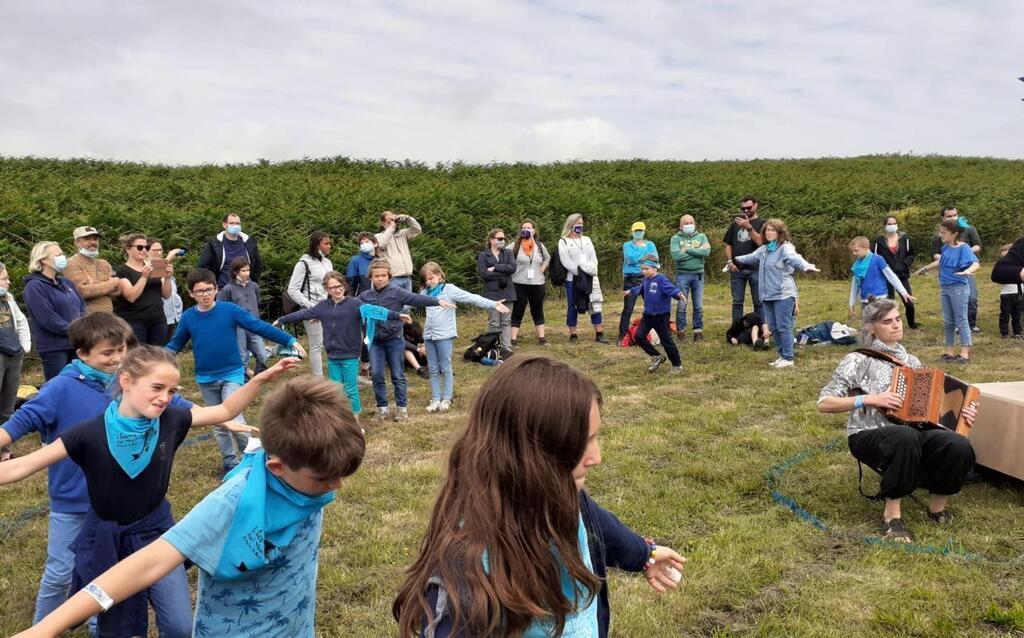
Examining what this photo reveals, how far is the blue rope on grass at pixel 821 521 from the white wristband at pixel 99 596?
15.2 ft

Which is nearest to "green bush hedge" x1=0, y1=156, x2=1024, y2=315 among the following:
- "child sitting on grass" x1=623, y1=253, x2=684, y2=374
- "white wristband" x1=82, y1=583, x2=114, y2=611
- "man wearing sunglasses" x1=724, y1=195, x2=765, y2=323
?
"child sitting on grass" x1=623, y1=253, x2=684, y2=374

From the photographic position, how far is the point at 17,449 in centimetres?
811

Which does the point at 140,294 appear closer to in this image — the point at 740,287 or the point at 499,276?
the point at 499,276

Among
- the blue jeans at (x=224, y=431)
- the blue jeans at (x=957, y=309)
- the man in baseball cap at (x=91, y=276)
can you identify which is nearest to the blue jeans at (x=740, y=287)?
the blue jeans at (x=957, y=309)

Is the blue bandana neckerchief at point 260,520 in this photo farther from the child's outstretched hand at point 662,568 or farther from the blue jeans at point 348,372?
the blue jeans at point 348,372

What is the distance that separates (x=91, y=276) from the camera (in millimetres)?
8719

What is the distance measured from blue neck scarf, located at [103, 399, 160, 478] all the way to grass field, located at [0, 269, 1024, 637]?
126cm

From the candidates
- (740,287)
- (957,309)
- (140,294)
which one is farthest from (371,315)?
(957,309)

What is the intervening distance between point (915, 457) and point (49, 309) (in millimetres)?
7215

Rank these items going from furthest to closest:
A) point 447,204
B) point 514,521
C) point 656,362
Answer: point 447,204 < point 656,362 < point 514,521

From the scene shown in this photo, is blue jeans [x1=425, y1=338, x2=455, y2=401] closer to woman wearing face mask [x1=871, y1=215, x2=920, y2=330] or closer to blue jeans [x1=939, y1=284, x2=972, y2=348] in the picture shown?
blue jeans [x1=939, y1=284, x2=972, y2=348]

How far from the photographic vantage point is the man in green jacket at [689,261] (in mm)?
12719

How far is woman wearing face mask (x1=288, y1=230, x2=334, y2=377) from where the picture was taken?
389 inches

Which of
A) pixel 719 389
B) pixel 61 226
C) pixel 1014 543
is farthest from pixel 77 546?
pixel 61 226
